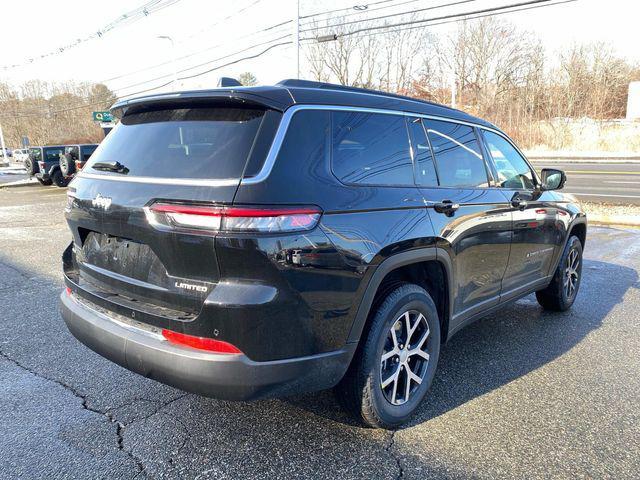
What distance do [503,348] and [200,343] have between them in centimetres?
280

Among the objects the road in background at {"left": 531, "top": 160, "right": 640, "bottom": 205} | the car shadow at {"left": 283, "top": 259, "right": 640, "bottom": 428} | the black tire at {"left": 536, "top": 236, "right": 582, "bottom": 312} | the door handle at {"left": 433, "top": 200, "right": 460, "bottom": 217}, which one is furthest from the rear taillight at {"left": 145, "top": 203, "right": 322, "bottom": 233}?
the road in background at {"left": 531, "top": 160, "right": 640, "bottom": 205}

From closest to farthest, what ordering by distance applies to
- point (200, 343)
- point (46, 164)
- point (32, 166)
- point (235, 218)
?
point (235, 218)
point (200, 343)
point (46, 164)
point (32, 166)

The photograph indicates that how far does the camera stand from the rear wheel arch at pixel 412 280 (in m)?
2.44

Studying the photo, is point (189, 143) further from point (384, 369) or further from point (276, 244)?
point (384, 369)

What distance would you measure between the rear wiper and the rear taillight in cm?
52

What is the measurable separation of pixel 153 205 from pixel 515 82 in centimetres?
4990

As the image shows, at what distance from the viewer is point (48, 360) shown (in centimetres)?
Answer: 365

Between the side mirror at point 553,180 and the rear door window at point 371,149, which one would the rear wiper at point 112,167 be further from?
the side mirror at point 553,180

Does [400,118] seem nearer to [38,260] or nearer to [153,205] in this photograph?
[153,205]

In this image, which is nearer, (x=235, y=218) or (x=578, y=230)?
(x=235, y=218)

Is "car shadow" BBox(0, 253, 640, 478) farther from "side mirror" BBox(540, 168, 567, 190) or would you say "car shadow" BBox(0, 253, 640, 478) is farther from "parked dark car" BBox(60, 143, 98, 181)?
"parked dark car" BBox(60, 143, 98, 181)

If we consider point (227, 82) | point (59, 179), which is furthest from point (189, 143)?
point (59, 179)

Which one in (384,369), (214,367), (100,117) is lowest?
(384,369)

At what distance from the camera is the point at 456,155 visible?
3375 mm
